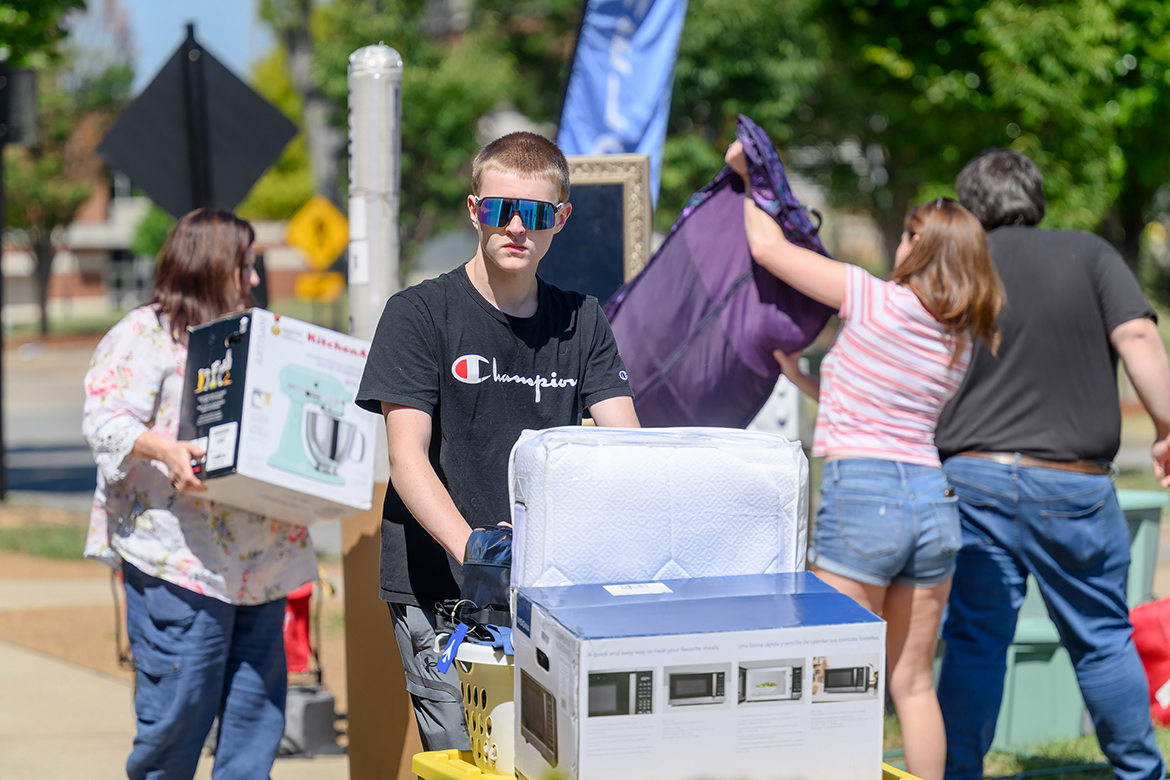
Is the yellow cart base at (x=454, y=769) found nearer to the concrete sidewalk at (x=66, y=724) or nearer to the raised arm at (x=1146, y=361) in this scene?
the raised arm at (x=1146, y=361)

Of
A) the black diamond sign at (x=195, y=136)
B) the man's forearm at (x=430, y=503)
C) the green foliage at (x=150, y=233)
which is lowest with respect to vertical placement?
the man's forearm at (x=430, y=503)

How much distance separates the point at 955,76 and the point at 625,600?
12343 mm

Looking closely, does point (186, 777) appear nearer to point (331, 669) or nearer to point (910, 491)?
point (910, 491)

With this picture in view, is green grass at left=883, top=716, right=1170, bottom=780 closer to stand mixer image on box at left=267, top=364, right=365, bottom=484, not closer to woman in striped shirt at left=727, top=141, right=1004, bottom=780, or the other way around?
woman in striped shirt at left=727, top=141, right=1004, bottom=780

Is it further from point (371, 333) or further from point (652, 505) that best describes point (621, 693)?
point (371, 333)

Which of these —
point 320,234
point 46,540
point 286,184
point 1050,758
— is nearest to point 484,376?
point 1050,758

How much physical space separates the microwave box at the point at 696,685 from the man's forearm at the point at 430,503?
37 centimetres

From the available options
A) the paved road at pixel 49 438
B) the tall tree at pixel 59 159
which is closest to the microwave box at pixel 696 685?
the paved road at pixel 49 438

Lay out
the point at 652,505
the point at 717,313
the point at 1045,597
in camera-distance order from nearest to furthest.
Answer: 1. the point at 652,505
2. the point at 717,313
3. the point at 1045,597

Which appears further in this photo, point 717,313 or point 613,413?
point 717,313

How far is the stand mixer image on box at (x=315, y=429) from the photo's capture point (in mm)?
3289

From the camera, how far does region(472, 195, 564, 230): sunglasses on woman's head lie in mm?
2459

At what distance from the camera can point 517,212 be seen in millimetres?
2465

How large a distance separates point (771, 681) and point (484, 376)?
0.95 metres
